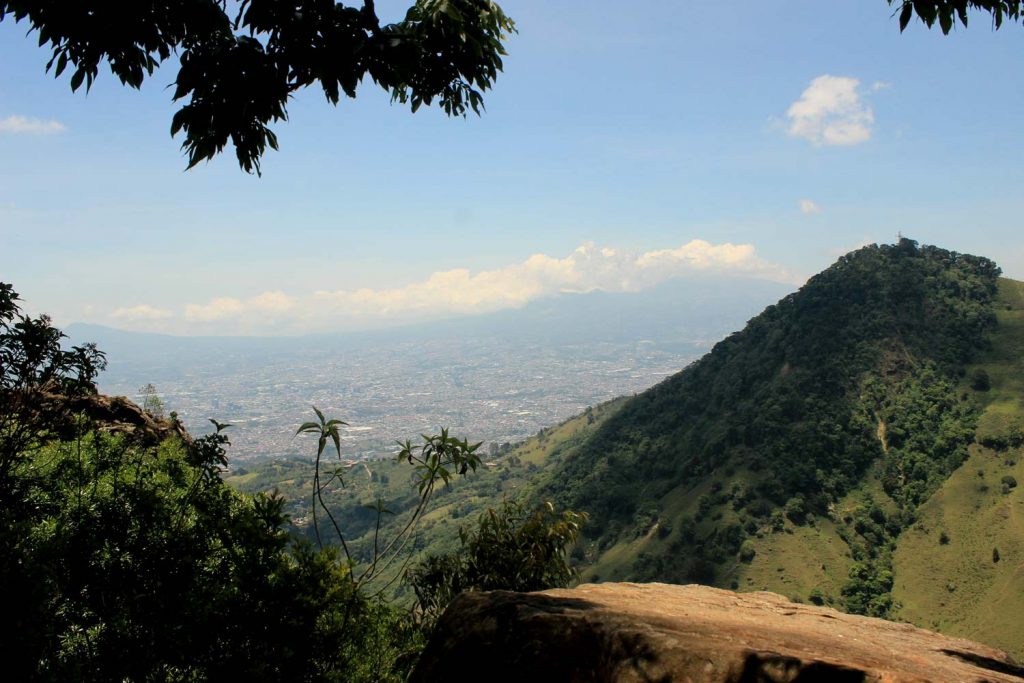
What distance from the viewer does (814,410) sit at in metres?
110

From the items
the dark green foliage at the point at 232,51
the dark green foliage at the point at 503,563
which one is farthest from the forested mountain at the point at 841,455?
the dark green foliage at the point at 232,51

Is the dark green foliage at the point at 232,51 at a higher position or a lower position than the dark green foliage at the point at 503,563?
higher

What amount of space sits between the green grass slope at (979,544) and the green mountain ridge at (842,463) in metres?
0.26

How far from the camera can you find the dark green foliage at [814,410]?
3792 inches

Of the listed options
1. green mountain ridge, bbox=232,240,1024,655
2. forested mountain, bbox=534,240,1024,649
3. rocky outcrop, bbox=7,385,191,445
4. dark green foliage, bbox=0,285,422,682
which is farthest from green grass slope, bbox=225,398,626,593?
dark green foliage, bbox=0,285,422,682

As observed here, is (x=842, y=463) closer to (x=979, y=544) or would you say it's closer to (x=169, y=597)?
(x=979, y=544)

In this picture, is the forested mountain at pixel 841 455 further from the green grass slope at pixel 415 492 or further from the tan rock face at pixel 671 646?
the tan rock face at pixel 671 646

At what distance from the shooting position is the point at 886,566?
81188 millimetres

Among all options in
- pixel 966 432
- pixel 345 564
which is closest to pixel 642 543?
pixel 966 432

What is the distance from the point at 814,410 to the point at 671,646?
118531 mm

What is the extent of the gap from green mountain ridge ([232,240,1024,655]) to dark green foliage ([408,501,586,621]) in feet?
219

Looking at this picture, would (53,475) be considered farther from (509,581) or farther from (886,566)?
(886,566)

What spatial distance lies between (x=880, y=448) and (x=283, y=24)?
120702 mm

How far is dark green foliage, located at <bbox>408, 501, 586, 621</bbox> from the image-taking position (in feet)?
51.8
